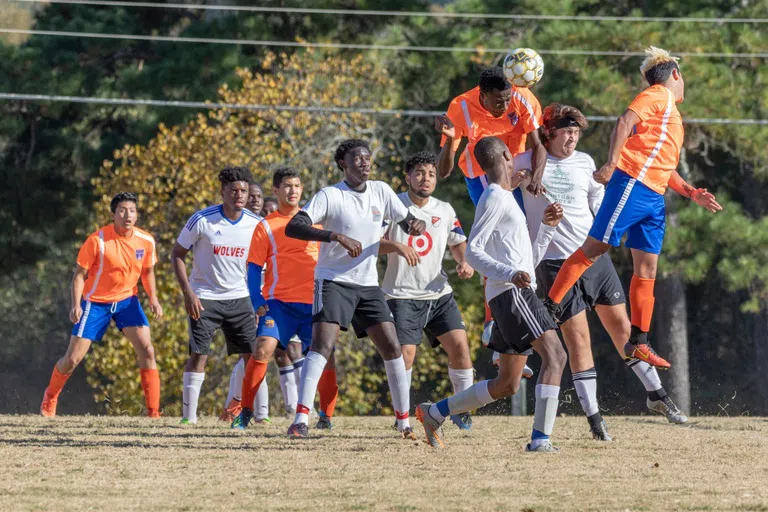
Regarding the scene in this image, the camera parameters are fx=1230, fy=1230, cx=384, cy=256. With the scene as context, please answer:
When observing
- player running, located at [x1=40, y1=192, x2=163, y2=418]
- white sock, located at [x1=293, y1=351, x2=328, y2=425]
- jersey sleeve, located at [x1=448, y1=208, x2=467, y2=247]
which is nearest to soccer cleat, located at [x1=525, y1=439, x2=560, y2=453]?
white sock, located at [x1=293, y1=351, x2=328, y2=425]

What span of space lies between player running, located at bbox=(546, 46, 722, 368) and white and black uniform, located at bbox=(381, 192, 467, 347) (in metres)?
1.46

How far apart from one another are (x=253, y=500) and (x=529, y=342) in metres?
2.26

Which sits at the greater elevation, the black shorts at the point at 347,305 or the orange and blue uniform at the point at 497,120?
the orange and blue uniform at the point at 497,120

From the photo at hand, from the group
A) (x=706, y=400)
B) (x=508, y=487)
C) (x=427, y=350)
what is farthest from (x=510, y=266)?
(x=706, y=400)

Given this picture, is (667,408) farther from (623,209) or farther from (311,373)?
(311,373)

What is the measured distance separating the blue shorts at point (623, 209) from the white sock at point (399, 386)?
5.35 ft

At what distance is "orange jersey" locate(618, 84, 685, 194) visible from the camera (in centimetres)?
863

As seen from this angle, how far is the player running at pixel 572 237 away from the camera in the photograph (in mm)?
8836

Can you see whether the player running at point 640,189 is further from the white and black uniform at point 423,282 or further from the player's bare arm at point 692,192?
the white and black uniform at point 423,282

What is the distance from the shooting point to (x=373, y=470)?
7152mm

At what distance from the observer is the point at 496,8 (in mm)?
23188

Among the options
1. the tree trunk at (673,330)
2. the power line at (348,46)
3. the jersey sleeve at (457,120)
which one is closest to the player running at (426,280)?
the jersey sleeve at (457,120)

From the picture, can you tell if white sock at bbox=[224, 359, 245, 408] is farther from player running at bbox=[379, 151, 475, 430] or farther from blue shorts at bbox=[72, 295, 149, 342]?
player running at bbox=[379, 151, 475, 430]

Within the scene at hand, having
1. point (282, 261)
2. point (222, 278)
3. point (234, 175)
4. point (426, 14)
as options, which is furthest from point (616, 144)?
point (426, 14)
